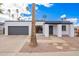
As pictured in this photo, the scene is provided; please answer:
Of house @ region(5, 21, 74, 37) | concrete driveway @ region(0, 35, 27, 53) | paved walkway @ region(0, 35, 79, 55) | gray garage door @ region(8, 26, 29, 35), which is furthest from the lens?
gray garage door @ region(8, 26, 29, 35)

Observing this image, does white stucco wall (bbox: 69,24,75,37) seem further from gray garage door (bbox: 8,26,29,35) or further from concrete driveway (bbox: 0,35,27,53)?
concrete driveway (bbox: 0,35,27,53)

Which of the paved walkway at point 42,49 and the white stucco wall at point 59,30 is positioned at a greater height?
the white stucco wall at point 59,30

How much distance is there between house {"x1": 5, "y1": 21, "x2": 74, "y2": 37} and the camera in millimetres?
24578

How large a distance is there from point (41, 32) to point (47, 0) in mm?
20864

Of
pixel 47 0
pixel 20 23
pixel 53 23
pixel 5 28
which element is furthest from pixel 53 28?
pixel 47 0

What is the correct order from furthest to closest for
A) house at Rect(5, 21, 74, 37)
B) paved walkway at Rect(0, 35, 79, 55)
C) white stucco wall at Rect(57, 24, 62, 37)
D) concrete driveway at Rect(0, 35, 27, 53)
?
house at Rect(5, 21, 74, 37) → white stucco wall at Rect(57, 24, 62, 37) → concrete driveway at Rect(0, 35, 27, 53) → paved walkway at Rect(0, 35, 79, 55)

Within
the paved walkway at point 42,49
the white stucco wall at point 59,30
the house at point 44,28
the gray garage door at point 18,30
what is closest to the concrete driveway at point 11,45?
the paved walkway at point 42,49

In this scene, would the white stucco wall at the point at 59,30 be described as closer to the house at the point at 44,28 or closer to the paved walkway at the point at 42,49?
the house at the point at 44,28

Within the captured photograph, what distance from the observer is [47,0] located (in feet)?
14.1

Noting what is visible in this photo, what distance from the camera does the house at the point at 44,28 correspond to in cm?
2458

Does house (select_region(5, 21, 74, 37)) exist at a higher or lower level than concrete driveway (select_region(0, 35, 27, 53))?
higher

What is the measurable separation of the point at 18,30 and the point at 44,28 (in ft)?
15.9

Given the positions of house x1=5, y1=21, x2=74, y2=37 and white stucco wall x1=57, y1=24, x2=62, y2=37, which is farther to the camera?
house x1=5, y1=21, x2=74, y2=37

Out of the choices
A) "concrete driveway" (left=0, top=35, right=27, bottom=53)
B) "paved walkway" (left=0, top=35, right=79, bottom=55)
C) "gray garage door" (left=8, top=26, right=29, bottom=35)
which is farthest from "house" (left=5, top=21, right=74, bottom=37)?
"paved walkway" (left=0, top=35, right=79, bottom=55)
